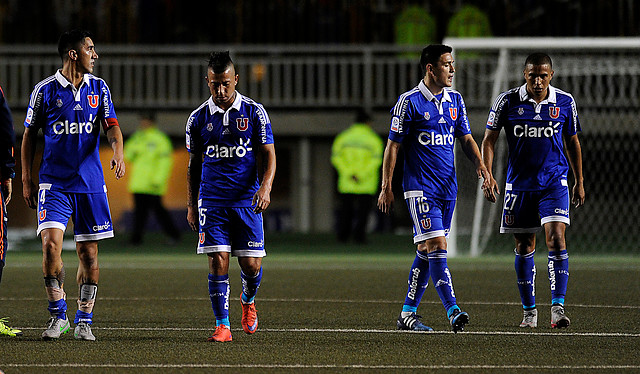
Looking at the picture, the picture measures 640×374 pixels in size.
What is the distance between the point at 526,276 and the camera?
7.46m

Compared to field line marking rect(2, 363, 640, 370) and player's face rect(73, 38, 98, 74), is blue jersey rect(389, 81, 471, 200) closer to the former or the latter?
field line marking rect(2, 363, 640, 370)

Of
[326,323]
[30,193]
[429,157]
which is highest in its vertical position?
[429,157]

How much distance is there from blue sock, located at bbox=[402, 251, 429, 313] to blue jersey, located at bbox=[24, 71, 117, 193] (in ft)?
6.97

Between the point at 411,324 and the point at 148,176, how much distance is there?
31.0 feet

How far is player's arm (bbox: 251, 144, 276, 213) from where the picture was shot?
6.57 metres

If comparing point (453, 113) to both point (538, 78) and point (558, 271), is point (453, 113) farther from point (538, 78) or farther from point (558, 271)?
point (558, 271)

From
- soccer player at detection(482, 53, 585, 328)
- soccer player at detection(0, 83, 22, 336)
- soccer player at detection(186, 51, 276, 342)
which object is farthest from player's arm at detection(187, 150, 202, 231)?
soccer player at detection(482, 53, 585, 328)

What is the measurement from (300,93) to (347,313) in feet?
37.8

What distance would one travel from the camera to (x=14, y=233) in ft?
64.7

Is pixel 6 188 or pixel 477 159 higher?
pixel 477 159

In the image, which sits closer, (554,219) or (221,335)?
(221,335)

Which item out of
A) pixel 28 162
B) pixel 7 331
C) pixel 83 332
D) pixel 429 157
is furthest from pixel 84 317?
pixel 429 157

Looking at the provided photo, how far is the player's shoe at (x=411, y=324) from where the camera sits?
708 cm

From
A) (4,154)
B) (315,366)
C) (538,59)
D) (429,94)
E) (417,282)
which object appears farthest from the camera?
(538,59)
